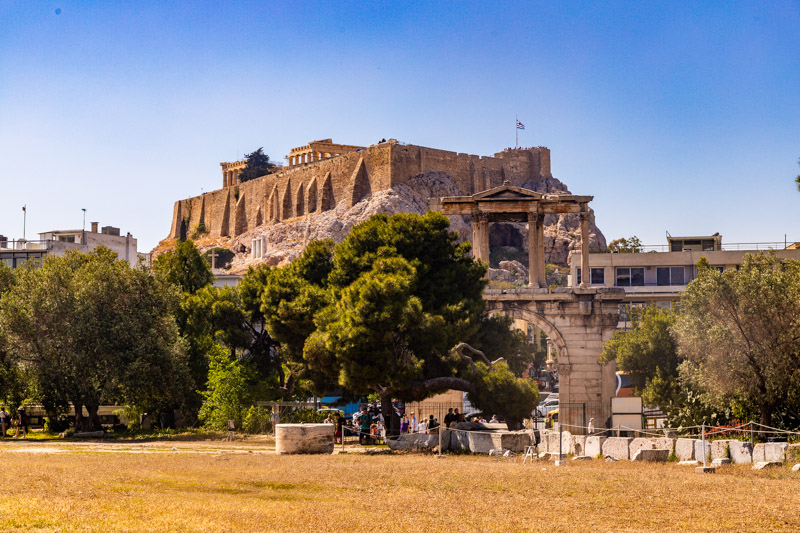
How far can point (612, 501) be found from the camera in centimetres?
1577

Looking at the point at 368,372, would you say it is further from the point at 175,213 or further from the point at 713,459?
the point at 175,213

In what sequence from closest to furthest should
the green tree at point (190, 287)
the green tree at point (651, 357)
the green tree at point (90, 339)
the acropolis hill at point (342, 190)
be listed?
1. the green tree at point (90, 339)
2. the green tree at point (651, 357)
3. the green tree at point (190, 287)
4. the acropolis hill at point (342, 190)

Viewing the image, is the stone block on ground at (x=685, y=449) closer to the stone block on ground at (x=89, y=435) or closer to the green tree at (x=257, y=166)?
the stone block on ground at (x=89, y=435)

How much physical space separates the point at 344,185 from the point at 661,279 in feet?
194

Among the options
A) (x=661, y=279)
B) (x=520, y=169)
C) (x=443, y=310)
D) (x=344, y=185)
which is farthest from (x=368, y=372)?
(x=520, y=169)

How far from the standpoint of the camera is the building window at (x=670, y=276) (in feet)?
215

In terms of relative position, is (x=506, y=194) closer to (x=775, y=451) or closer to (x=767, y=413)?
(x=767, y=413)

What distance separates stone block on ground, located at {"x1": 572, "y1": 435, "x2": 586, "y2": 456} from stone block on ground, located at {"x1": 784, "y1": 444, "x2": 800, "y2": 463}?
5.73 m

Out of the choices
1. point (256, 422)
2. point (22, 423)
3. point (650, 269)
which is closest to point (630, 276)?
point (650, 269)

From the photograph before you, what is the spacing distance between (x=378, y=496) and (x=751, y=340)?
14.5 meters

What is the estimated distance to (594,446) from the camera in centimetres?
2475

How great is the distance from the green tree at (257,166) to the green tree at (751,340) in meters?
118

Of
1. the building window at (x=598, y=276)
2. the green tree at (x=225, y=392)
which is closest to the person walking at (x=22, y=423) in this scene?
the green tree at (x=225, y=392)

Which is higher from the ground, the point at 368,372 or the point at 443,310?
the point at 443,310
